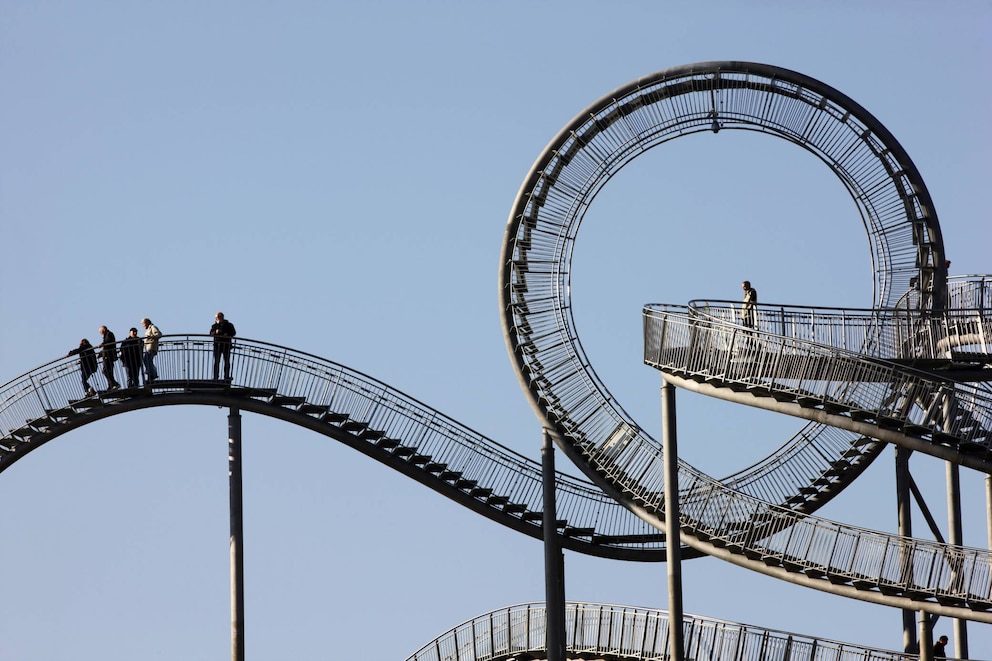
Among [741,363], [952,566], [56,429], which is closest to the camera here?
[952,566]

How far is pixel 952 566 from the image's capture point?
32062 mm

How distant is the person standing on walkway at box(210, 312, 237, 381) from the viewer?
37500 millimetres

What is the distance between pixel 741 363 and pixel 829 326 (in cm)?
201

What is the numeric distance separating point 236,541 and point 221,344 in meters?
3.83

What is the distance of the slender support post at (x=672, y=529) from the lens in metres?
35.5

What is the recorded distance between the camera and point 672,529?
3553 centimetres

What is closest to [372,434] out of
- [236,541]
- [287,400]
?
[287,400]

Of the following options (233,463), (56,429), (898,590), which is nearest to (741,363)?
(898,590)

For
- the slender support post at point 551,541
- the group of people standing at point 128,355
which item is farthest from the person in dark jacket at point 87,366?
the slender support post at point 551,541

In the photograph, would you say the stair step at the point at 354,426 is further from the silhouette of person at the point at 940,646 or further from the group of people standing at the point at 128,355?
the silhouette of person at the point at 940,646

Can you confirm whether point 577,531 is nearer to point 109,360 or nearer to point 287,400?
point 287,400

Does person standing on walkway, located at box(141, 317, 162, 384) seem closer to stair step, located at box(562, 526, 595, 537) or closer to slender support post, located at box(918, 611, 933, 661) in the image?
stair step, located at box(562, 526, 595, 537)

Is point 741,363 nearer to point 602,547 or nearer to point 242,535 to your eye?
point 602,547

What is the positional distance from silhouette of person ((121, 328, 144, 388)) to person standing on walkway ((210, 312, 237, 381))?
1.42 metres
